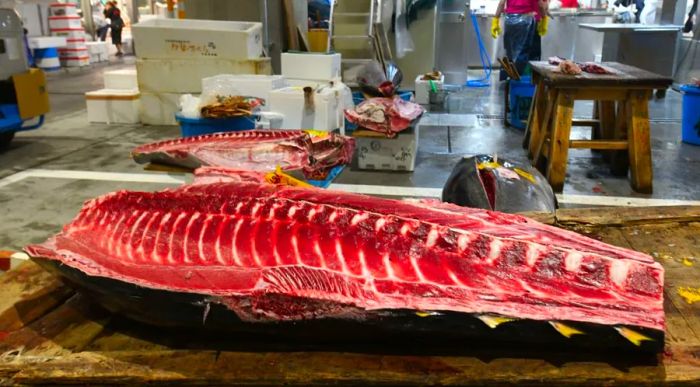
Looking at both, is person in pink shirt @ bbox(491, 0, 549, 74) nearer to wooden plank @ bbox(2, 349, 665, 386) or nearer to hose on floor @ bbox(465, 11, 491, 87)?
hose on floor @ bbox(465, 11, 491, 87)

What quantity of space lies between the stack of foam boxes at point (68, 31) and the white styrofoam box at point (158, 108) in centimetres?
836

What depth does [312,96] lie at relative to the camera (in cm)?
528

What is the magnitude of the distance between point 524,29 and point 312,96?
12.8 feet

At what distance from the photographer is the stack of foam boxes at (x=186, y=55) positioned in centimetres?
706

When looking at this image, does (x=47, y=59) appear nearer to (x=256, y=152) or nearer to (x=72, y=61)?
(x=72, y=61)

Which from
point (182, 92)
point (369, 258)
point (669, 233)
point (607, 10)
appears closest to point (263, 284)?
point (369, 258)

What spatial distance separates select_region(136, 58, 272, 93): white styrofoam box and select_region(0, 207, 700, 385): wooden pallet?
18.3ft

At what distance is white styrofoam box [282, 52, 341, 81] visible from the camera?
20.4 feet

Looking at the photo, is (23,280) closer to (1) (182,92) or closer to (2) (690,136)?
(1) (182,92)

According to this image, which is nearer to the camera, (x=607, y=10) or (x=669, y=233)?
(x=669, y=233)

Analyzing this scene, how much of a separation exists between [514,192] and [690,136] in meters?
4.44

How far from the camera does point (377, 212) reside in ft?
5.71

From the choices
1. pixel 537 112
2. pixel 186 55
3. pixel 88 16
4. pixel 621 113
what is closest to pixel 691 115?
pixel 621 113

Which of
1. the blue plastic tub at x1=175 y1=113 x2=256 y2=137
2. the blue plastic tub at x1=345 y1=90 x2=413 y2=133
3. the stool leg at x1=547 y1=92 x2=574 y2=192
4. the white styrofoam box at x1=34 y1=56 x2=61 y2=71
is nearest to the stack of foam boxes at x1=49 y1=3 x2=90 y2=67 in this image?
the white styrofoam box at x1=34 y1=56 x2=61 y2=71
